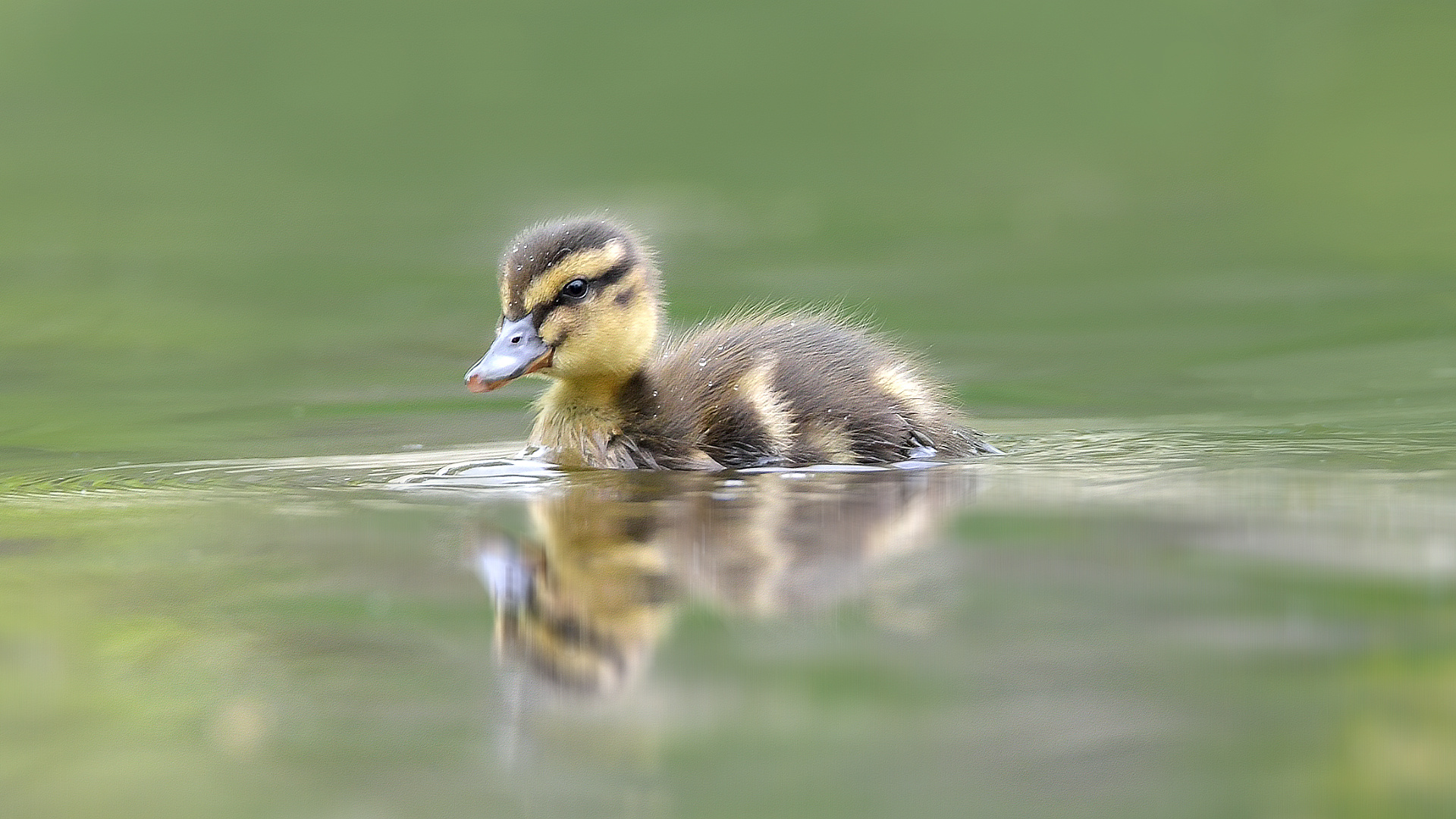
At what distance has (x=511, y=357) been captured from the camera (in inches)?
214

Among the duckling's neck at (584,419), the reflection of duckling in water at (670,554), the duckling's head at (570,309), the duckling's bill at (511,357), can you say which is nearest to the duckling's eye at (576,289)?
the duckling's head at (570,309)

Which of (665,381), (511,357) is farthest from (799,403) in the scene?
(511,357)

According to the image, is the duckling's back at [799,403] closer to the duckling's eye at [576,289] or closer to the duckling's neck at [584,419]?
the duckling's neck at [584,419]

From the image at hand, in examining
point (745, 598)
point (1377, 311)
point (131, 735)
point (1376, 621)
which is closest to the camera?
point (131, 735)

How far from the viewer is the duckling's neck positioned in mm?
5516

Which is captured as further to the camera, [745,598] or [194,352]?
[194,352]

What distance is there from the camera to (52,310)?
339 inches

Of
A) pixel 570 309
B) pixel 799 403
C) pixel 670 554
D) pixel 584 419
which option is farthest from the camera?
pixel 584 419

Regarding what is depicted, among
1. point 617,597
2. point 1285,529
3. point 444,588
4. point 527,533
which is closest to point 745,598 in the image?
point 617,597

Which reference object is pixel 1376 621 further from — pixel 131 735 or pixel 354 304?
pixel 354 304

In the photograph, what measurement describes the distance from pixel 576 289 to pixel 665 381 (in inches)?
15.4

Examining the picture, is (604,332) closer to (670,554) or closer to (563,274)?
(563,274)

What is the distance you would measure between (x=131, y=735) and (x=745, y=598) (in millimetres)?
1142

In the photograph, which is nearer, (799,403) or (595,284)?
(799,403)
